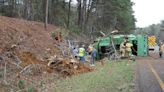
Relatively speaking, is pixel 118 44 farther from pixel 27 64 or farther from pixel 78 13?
pixel 78 13

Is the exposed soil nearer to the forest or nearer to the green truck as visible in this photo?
the green truck

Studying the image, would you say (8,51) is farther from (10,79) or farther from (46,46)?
(46,46)

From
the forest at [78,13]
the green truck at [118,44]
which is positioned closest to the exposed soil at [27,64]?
the green truck at [118,44]

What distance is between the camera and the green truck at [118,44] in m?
34.3

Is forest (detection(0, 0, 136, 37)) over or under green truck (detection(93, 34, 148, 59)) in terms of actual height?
over

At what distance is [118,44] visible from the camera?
34594 millimetres

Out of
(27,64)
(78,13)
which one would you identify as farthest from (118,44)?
(78,13)

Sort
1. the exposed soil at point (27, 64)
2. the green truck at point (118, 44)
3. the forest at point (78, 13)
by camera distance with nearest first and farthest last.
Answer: the exposed soil at point (27, 64)
the green truck at point (118, 44)
the forest at point (78, 13)

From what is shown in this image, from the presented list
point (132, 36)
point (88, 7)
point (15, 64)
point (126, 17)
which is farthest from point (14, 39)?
point (126, 17)

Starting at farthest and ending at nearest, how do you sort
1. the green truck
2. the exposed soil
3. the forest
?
1. the forest
2. the green truck
3. the exposed soil

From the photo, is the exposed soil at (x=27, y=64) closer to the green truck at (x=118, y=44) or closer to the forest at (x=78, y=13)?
the green truck at (x=118, y=44)

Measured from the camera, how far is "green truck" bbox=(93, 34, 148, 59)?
1351 inches

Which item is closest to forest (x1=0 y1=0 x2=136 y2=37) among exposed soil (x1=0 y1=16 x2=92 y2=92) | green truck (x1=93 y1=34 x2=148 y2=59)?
green truck (x1=93 y1=34 x2=148 y2=59)

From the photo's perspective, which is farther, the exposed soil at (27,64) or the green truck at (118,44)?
the green truck at (118,44)
